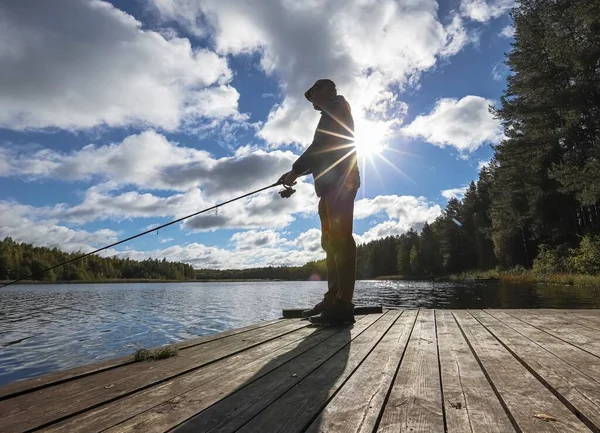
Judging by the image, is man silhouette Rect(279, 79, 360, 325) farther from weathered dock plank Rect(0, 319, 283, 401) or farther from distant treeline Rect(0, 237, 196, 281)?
distant treeline Rect(0, 237, 196, 281)

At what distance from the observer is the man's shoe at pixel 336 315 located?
4.80 m

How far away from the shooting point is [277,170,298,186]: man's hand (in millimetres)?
4793

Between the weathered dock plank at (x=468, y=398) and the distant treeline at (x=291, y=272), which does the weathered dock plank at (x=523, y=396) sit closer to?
the weathered dock plank at (x=468, y=398)

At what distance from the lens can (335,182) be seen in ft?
15.5

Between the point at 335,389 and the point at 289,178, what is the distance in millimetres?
3100

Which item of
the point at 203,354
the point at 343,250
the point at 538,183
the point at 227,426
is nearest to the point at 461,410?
the point at 227,426

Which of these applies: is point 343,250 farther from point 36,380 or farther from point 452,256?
point 452,256

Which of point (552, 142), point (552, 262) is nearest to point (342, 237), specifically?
point (552, 142)

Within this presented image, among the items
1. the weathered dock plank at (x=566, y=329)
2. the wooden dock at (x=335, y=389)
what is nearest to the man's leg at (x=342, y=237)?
the wooden dock at (x=335, y=389)

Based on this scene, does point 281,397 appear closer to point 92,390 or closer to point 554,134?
point 92,390

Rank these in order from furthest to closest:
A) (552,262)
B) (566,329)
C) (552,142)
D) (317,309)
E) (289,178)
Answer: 1. (552,262)
2. (552,142)
3. (317,309)
4. (289,178)
5. (566,329)

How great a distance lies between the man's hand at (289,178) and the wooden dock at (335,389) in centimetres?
Answer: 205

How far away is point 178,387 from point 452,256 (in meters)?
76.2

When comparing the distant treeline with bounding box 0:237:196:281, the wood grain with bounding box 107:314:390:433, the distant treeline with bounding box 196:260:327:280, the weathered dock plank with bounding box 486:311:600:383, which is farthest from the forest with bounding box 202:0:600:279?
the distant treeline with bounding box 196:260:327:280
